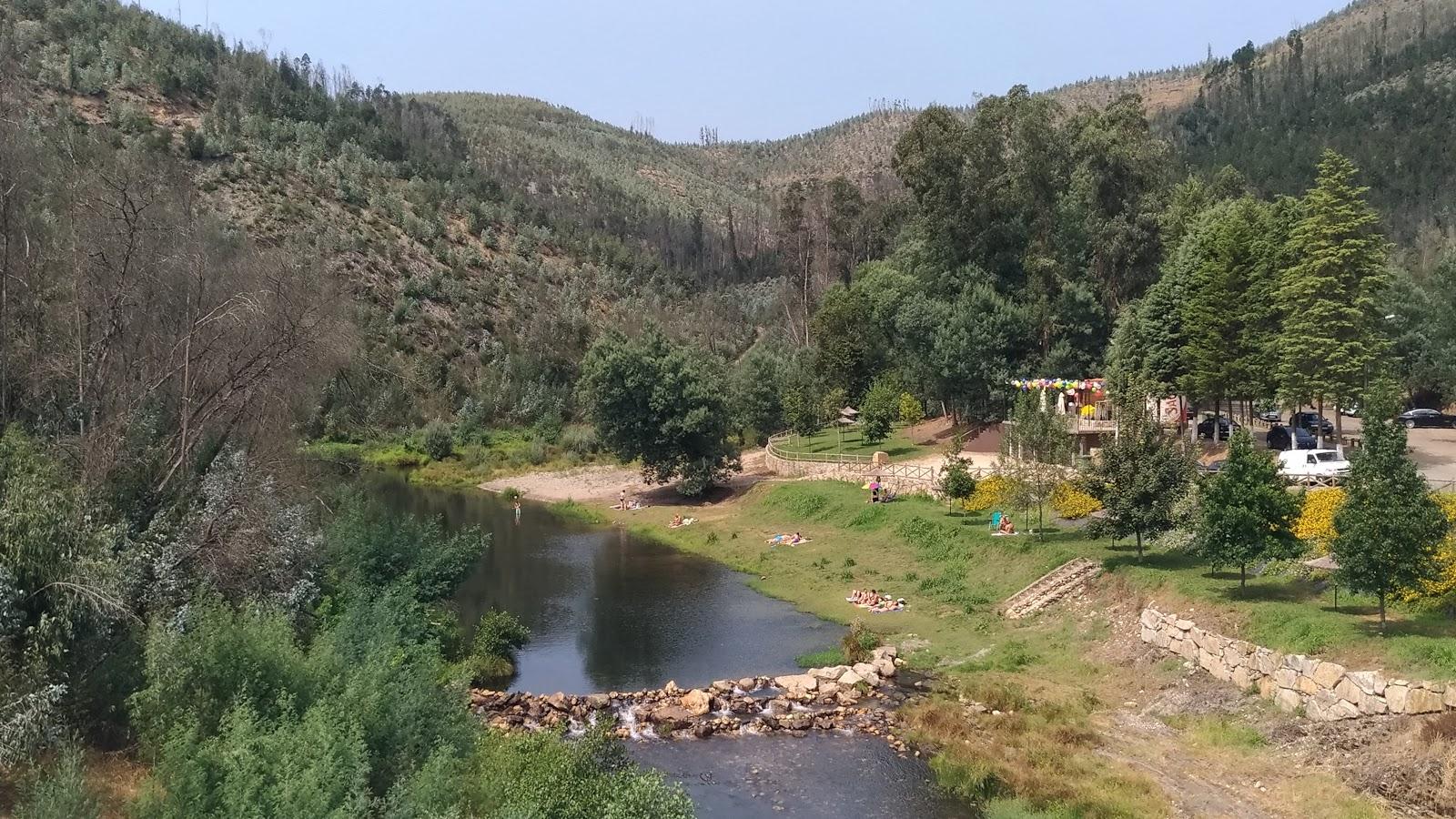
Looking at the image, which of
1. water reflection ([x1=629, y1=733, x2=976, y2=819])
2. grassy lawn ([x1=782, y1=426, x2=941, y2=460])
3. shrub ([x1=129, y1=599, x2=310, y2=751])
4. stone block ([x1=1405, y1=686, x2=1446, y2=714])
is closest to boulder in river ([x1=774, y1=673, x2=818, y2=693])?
water reflection ([x1=629, y1=733, x2=976, y2=819])

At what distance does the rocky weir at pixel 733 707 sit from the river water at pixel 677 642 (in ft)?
2.37

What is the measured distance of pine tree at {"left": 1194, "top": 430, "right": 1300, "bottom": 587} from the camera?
94.0 feet

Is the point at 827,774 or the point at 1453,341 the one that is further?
the point at 1453,341

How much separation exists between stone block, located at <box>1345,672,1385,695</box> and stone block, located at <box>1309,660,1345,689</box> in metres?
0.32

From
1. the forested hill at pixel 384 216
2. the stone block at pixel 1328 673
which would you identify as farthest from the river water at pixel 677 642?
the forested hill at pixel 384 216

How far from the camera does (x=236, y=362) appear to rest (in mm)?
24172

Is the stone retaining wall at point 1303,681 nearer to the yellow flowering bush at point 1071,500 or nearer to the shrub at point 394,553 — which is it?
the yellow flowering bush at point 1071,500

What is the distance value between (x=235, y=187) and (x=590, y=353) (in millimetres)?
53095

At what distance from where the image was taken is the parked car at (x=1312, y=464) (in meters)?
38.1

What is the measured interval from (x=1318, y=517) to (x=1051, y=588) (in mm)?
8212

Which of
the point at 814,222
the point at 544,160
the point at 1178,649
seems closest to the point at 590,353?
the point at 814,222

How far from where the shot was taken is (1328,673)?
23.7 m

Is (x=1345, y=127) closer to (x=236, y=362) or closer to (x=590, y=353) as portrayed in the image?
(x=590, y=353)

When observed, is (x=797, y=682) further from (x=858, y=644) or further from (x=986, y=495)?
(x=986, y=495)
